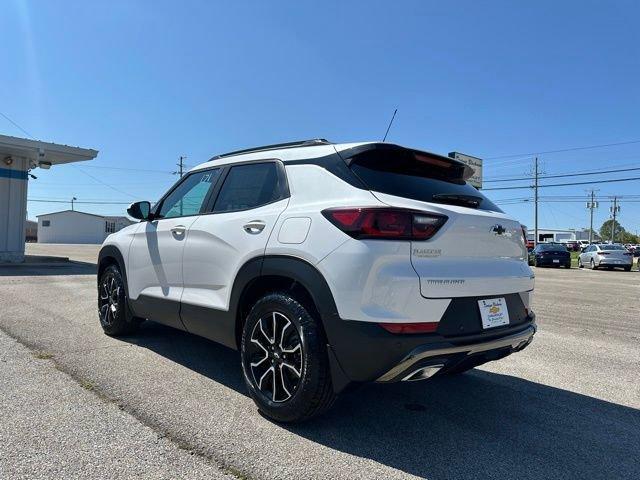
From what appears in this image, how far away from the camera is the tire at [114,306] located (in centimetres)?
532

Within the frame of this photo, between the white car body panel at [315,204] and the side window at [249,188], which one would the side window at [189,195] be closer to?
the side window at [249,188]

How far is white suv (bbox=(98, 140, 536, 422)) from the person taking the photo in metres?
2.80

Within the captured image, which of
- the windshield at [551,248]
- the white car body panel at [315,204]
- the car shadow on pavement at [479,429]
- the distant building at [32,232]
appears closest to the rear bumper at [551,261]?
the windshield at [551,248]

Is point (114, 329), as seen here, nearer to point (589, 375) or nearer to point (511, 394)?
point (511, 394)

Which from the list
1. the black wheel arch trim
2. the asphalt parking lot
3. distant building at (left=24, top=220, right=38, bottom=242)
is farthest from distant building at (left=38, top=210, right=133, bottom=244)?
the asphalt parking lot

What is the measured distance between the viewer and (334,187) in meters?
3.17

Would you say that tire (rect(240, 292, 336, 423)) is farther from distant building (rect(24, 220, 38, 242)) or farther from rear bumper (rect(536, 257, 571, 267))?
distant building (rect(24, 220, 38, 242))

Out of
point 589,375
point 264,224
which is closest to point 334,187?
point 264,224

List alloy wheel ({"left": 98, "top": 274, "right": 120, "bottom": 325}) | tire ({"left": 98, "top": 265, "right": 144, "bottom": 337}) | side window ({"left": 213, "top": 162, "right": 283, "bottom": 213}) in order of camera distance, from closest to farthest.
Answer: side window ({"left": 213, "top": 162, "right": 283, "bottom": 213}), tire ({"left": 98, "top": 265, "right": 144, "bottom": 337}), alloy wheel ({"left": 98, "top": 274, "right": 120, "bottom": 325})

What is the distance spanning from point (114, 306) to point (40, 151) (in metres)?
14.6

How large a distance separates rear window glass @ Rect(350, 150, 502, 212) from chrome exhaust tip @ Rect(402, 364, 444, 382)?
3.35 feet

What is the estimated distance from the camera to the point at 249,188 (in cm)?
388

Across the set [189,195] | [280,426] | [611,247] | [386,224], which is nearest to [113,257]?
[189,195]

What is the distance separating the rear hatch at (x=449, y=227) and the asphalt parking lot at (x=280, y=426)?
948 millimetres
